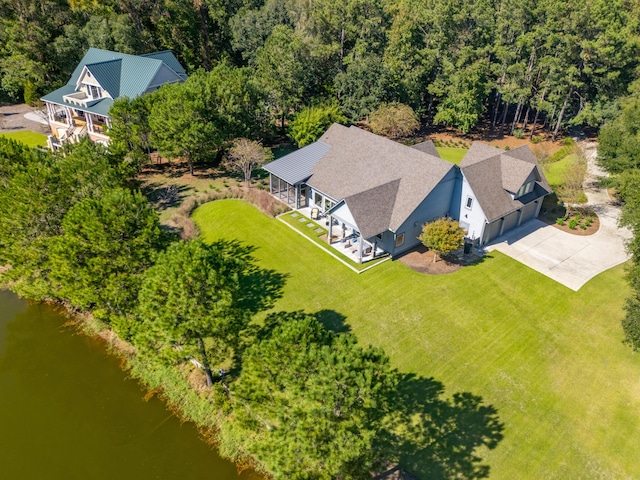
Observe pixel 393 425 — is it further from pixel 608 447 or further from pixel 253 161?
pixel 253 161

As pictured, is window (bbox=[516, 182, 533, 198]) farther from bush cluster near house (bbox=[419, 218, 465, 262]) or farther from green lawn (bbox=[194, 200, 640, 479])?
bush cluster near house (bbox=[419, 218, 465, 262])

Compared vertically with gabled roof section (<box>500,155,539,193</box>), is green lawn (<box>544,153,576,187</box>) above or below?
below

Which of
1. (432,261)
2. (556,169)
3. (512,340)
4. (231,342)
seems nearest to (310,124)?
(432,261)

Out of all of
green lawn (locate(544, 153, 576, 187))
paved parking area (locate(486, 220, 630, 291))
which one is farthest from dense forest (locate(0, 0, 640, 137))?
paved parking area (locate(486, 220, 630, 291))

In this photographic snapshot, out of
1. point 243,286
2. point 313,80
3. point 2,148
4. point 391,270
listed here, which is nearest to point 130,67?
point 313,80

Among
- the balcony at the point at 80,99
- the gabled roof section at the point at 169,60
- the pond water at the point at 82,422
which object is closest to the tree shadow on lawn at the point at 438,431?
the pond water at the point at 82,422

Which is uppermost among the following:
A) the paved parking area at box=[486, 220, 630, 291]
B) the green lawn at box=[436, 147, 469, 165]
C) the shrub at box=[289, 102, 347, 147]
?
the shrub at box=[289, 102, 347, 147]

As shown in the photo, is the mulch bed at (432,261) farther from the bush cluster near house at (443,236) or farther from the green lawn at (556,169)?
the green lawn at (556,169)

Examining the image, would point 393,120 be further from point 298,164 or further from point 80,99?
point 80,99
